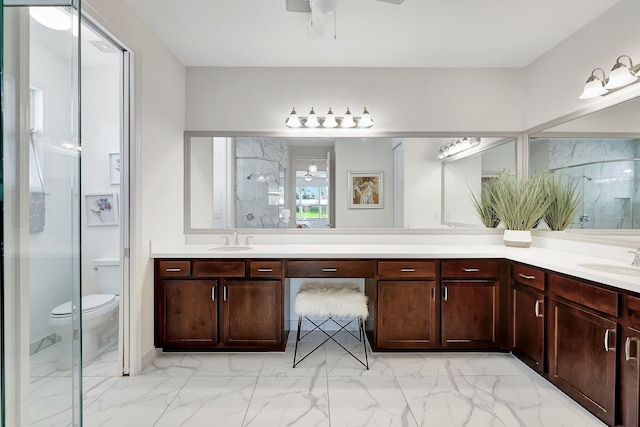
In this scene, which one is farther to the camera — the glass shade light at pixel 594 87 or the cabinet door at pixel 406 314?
the cabinet door at pixel 406 314

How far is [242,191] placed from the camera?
3117mm

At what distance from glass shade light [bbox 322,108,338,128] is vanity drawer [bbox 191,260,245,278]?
150cm

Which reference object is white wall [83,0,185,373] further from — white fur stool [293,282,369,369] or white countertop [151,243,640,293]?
white fur stool [293,282,369,369]

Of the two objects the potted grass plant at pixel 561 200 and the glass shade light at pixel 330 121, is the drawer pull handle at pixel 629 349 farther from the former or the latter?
the glass shade light at pixel 330 121

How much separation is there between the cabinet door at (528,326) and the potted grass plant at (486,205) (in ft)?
2.69

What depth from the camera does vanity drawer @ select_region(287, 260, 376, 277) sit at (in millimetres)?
2533

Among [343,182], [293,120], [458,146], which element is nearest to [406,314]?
[343,182]

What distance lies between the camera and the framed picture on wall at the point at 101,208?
312 centimetres

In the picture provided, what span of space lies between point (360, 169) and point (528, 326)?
185 cm

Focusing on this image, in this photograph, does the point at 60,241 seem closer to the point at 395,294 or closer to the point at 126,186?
the point at 126,186

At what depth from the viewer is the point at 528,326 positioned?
2291 millimetres

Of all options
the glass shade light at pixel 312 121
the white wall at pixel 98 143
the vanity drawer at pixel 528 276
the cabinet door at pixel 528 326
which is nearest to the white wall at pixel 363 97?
the glass shade light at pixel 312 121

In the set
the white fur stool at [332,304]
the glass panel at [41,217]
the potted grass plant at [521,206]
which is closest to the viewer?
the glass panel at [41,217]

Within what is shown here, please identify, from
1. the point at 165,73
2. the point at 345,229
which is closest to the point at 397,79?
the point at 345,229
